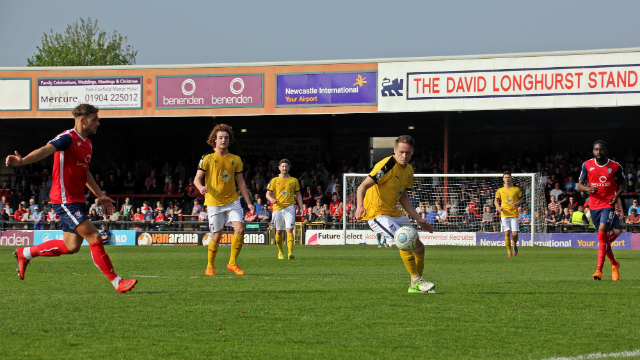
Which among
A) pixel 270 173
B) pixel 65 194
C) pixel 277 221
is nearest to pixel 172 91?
pixel 270 173

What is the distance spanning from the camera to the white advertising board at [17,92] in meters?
28.2

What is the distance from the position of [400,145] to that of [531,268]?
6.05m

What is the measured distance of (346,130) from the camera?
35844 mm

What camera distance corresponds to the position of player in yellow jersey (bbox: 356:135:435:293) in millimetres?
7371

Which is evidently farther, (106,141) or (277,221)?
(106,141)

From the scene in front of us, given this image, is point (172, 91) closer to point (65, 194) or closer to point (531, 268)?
point (531, 268)

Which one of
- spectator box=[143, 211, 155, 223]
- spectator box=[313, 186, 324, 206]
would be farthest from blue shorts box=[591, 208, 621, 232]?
spectator box=[143, 211, 155, 223]

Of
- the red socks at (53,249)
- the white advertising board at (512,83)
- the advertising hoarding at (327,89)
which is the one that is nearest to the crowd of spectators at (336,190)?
the white advertising board at (512,83)

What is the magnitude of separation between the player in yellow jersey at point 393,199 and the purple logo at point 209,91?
20.1 meters

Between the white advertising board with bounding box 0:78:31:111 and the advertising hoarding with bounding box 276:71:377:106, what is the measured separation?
11.6m

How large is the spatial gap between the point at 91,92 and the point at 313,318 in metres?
25.2

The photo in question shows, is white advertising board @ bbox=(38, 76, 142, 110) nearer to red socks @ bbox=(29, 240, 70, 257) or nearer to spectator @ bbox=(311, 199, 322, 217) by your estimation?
spectator @ bbox=(311, 199, 322, 217)

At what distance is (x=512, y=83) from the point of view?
→ 2506 cm

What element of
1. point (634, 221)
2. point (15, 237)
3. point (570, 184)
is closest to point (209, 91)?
point (15, 237)
